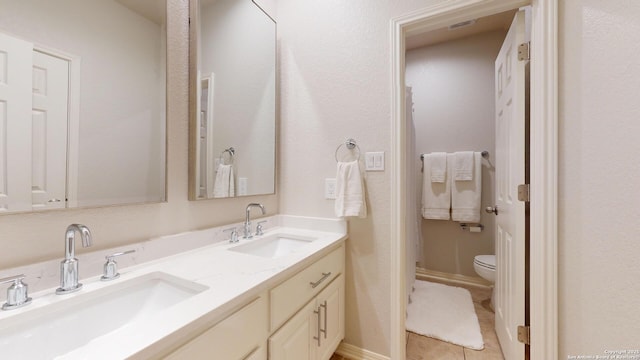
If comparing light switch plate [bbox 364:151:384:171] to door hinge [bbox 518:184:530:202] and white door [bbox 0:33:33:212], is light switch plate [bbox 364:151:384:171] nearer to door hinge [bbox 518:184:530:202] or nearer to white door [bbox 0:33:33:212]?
door hinge [bbox 518:184:530:202]

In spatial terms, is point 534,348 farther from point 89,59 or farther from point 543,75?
point 89,59

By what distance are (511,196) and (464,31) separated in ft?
6.63

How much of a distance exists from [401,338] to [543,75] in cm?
153

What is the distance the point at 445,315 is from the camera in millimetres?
2096

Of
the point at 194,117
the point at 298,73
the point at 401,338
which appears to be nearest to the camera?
the point at 194,117

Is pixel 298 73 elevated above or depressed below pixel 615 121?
above

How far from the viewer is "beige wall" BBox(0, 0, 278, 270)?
79 centimetres

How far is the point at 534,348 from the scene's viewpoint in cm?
121

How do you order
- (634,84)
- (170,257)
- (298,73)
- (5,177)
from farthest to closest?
(298,73)
(170,257)
(634,84)
(5,177)

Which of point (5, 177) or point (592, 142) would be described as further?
point (592, 142)

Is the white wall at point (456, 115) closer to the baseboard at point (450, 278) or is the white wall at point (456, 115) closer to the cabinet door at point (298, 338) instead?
the baseboard at point (450, 278)

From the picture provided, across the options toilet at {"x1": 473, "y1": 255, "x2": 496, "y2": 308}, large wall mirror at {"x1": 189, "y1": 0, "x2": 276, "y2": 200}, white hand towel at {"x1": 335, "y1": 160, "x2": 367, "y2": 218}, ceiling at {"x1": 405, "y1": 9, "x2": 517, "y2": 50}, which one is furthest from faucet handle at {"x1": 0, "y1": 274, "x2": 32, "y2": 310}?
ceiling at {"x1": 405, "y1": 9, "x2": 517, "y2": 50}

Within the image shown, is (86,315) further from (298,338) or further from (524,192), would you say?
(524,192)

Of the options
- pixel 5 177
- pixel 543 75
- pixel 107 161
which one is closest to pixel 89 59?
pixel 107 161
